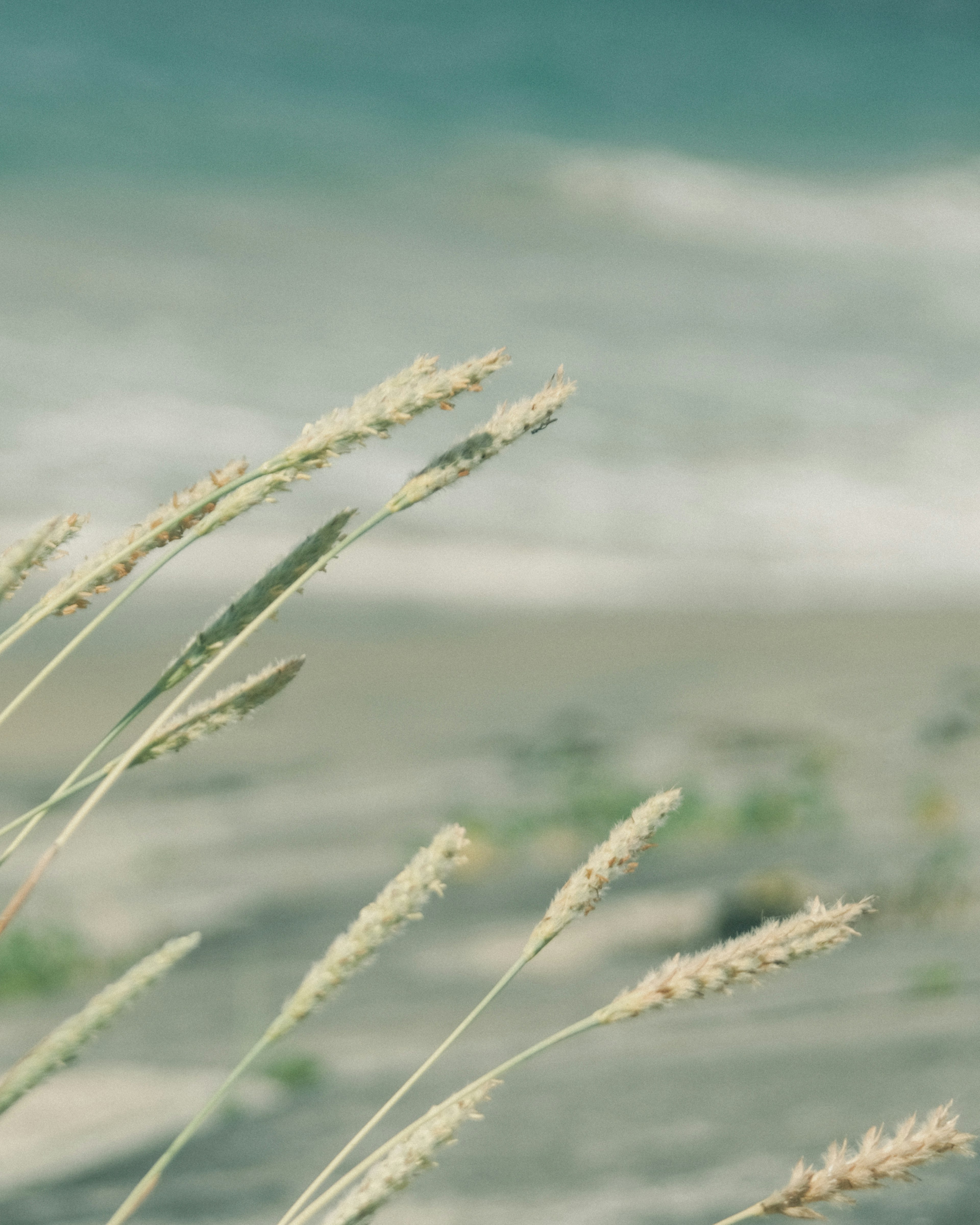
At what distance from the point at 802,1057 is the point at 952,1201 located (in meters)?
1.39

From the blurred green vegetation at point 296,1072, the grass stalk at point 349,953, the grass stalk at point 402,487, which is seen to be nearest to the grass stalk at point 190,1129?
the grass stalk at point 349,953

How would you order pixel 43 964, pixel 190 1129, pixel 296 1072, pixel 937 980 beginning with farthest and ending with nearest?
pixel 43 964 → pixel 937 980 → pixel 296 1072 → pixel 190 1129

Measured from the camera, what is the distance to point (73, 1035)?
53cm

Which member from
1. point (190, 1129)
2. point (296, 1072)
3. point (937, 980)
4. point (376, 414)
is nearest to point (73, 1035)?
point (190, 1129)

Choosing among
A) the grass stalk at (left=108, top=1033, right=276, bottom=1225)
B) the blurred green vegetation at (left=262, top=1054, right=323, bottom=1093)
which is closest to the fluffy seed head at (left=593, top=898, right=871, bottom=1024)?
the grass stalk at (left=108, top=1033, right=276, bottom=1225)

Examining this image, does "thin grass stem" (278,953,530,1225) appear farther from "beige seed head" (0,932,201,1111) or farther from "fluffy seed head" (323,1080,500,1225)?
"beige seed head" (0,932,201,1111)

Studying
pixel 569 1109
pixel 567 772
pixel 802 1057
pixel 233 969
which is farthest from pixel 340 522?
pixel 567 772

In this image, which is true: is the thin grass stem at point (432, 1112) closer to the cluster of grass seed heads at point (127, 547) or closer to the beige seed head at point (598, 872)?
the beige seed head at point (598, 872)

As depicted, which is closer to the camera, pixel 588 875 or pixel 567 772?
pixel 588 875

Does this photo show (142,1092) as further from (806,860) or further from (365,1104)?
(806,860)

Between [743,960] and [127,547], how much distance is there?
0.34m

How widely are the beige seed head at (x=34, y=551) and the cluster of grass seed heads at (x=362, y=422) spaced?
0.25ft

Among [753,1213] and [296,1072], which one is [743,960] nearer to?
[753,1213]

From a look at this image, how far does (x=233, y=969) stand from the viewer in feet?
18.1
